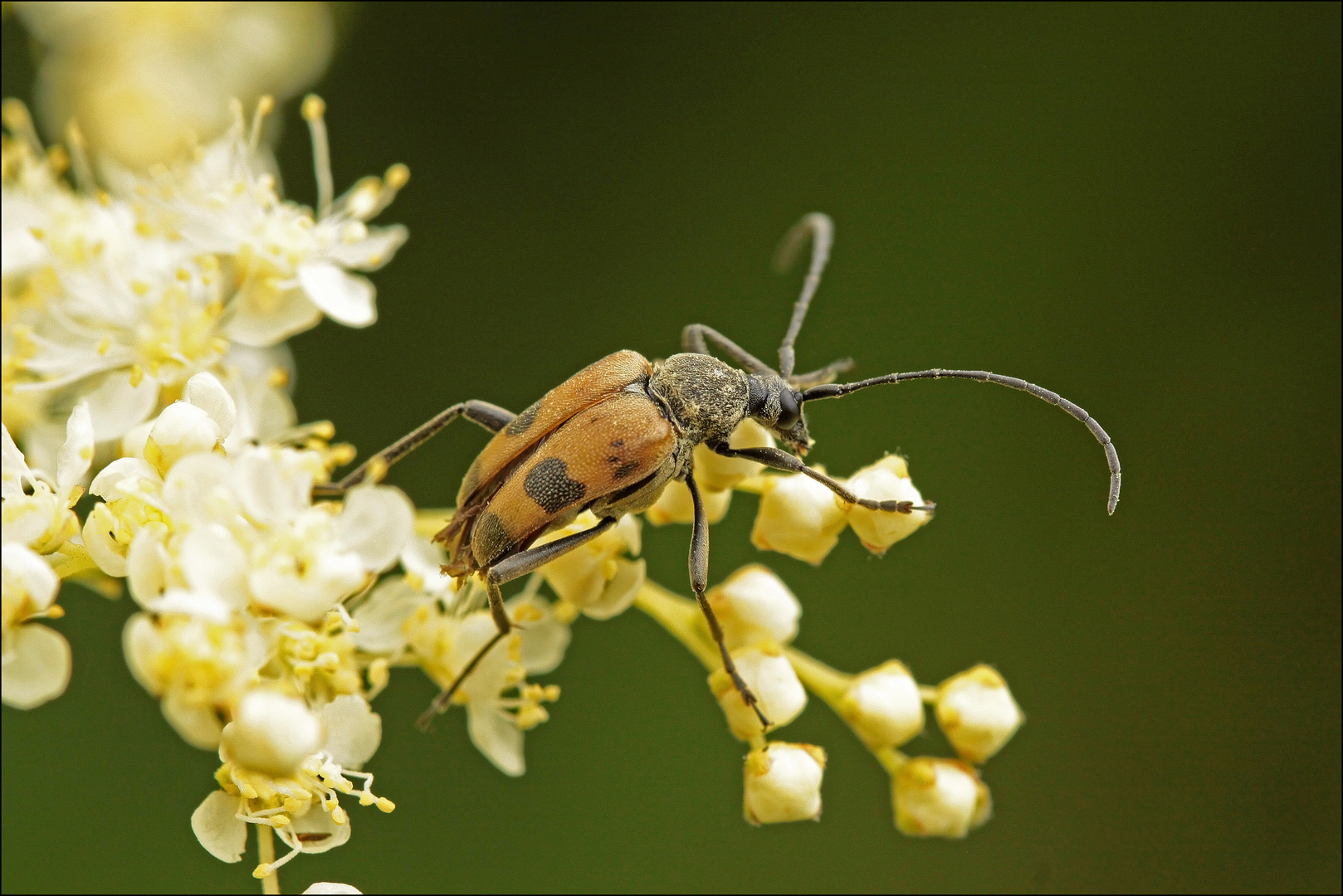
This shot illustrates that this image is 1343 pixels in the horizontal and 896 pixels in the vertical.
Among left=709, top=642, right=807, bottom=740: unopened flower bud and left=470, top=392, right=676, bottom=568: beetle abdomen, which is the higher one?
left=470, top=392, right=676, bottom=568: beetle abdomen

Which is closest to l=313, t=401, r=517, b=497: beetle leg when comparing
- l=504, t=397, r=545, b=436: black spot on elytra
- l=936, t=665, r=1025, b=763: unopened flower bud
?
l=504, t=397, r=545, b=436: black spot on elytra

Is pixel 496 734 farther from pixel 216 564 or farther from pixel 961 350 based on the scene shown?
pixel 961 350

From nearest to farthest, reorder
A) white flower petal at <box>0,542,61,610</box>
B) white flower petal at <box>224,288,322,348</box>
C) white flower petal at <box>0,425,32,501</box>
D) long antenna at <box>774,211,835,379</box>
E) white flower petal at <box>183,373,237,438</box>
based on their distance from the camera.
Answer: white flower petal at <box>0,542,61,610</box>, white flower petal at <box>0,425,32,501</box>, white flower petal at <box>183,373,237,438</box>, white flower petal at <box>224,288,322,348</box>, long antenna at <box>774,211,835,379</box>

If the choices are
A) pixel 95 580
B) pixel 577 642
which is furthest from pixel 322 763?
pixel 577 642

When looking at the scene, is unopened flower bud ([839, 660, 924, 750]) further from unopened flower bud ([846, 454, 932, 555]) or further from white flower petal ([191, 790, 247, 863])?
white flower petal ([191, 790, 247, 863])

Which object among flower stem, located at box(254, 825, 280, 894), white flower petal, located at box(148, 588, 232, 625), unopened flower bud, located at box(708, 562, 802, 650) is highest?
unopened flower bud, located at box(708, 562, 802, 650)

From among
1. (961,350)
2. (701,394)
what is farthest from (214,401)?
(961,350)
